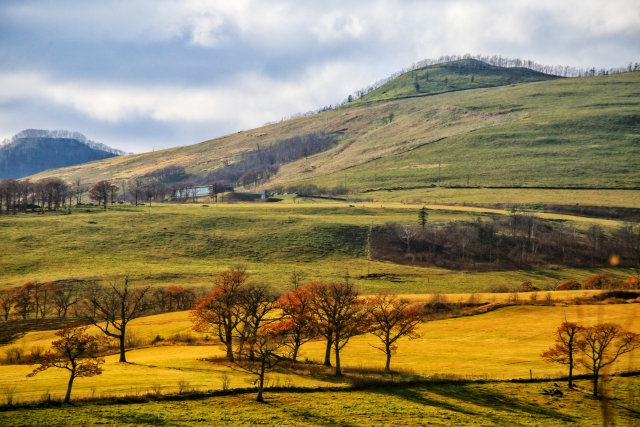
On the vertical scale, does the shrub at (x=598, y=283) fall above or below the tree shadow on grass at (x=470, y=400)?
above

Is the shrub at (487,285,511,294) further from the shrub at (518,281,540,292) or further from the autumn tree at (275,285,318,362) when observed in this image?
the autumn tree at (275,285,318,362)

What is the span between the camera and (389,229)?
5586 inches

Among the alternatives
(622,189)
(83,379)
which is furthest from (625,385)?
(622,189)

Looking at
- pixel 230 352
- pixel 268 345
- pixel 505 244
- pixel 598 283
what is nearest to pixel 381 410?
pixel 268 345

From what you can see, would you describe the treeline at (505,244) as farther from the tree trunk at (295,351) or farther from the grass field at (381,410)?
the grass field at (381,410)

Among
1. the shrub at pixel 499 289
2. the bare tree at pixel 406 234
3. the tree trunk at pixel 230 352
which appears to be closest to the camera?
the tree trunk at pixel 230 352

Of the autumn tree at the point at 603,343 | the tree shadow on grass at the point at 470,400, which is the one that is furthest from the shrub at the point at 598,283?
the tree shadow on grass at the point at 470,400

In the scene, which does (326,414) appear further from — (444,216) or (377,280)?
(444,216)

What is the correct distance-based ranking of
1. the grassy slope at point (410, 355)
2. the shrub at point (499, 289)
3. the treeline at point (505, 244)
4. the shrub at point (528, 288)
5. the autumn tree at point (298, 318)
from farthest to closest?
the treeline at point (505, 244) < the shrub at point (499, 289) < the shrub at point (528, 288) < the autumn tree at point (298, 318) < the grassy slope at point (410, 355)

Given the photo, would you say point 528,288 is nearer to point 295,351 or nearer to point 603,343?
point 603,343

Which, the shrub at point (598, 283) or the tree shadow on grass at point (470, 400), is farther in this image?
the shrub at point (598, 283)

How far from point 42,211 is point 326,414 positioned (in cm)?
15199

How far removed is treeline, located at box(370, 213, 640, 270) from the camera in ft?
404

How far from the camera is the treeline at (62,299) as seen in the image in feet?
275
